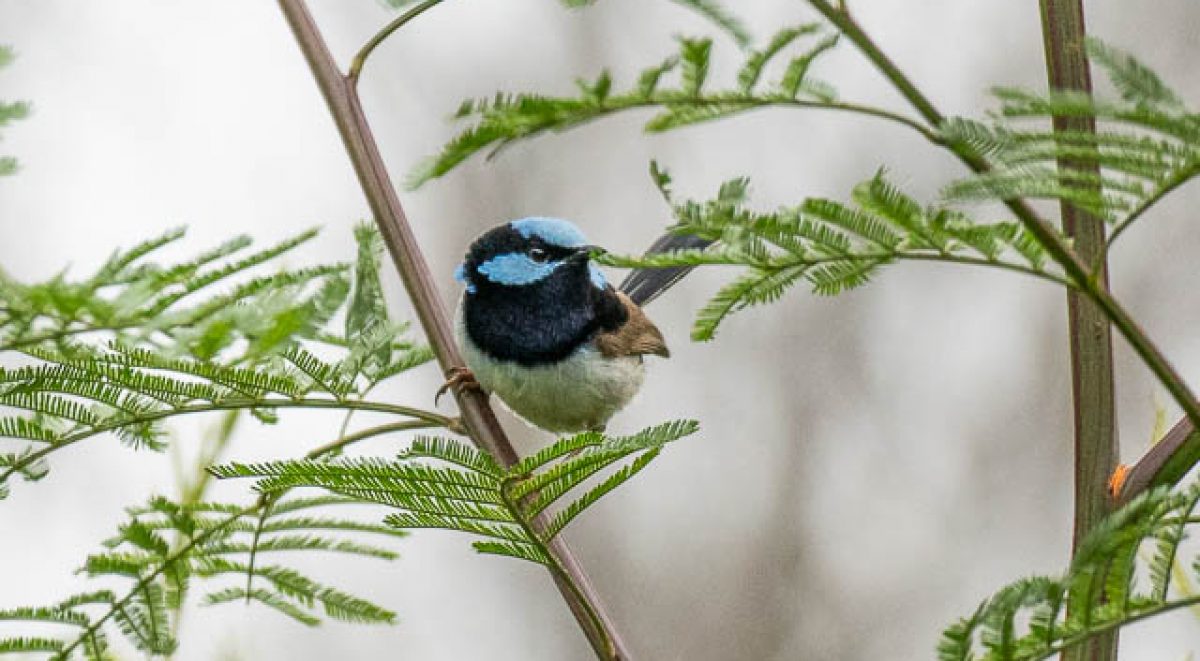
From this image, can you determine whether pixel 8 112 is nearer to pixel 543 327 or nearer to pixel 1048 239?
pixel 1048 239

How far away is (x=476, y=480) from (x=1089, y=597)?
0.57 metres

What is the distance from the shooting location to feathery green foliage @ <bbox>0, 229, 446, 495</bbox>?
50.4 inches

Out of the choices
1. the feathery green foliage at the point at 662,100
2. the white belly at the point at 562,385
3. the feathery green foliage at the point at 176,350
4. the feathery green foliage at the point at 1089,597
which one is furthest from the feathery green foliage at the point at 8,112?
the white belly at the point at 562,385

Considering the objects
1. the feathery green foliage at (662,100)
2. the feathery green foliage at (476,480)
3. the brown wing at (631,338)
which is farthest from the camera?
the brown wing at (631,338)

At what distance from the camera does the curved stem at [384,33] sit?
1626mm

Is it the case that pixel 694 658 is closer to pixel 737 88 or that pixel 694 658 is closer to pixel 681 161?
pixel 681 161

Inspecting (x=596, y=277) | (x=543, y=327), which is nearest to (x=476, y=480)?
(x=543, y=327)

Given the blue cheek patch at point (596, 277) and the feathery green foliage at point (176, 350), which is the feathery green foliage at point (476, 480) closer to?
the feathery green foliage at point (176, 350)

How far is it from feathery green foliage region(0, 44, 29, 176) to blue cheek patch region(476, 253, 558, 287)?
1.97 m

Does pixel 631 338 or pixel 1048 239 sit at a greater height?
pixel 631 338

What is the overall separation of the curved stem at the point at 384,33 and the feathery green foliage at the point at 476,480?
45cm

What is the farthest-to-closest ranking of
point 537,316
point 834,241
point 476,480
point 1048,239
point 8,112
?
point 537,316, point 8,112, point 476,480, point 834,241, point 1048,239

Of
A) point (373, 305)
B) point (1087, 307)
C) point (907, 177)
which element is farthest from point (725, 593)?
point (1087, 307)

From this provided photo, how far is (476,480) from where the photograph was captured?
4.87ft
